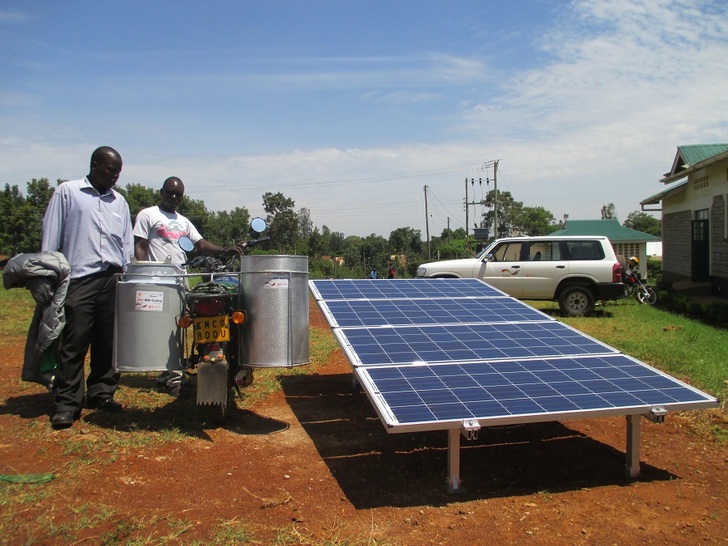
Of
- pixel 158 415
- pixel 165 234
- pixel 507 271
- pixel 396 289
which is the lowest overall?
pixel 158 415

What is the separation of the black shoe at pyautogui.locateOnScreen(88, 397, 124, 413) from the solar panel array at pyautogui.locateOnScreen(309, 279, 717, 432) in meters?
2.12

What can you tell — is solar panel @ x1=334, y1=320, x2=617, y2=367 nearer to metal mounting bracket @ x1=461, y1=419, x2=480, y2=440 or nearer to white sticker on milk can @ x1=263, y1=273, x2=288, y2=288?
white sticker on milk can @ x1=263, y1=273, x2=288, y2=288

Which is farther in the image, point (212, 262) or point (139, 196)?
point (139, 196)

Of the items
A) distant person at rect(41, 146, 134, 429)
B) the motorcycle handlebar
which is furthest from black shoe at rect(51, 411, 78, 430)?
the motorcycle handlebar

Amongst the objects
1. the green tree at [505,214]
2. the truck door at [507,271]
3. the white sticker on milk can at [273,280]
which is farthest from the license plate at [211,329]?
the green tree at [505,214]

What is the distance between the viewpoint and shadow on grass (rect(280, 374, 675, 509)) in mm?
3992

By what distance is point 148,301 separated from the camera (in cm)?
480

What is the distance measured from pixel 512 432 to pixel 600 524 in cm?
185

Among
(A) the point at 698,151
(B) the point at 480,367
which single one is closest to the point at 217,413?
(B) the point at 480,367

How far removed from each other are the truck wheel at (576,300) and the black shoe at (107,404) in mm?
10819

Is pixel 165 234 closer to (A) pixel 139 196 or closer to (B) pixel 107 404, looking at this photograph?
(B) pixel 107 404

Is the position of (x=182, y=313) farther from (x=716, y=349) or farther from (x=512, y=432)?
(x=716, y=349)

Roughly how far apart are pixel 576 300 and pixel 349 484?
10.9m

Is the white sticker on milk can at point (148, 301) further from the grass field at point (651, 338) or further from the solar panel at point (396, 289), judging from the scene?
the solar panel at point (396, 289)
